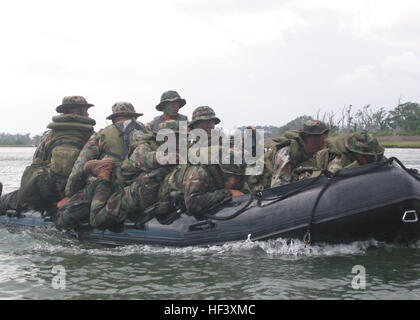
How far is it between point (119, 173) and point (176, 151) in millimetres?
1126

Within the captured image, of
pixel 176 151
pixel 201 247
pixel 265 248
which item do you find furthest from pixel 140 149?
pixel 265 248

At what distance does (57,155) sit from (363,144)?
5.37 m

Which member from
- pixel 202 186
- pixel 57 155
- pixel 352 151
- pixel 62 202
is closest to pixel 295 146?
pixel 352 151

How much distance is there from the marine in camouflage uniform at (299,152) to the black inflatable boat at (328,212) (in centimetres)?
52

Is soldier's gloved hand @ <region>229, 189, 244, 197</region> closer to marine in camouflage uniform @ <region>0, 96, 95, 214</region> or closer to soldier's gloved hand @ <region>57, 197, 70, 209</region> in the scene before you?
soldier's gloved hand @ <region>57, 197, 70, 209</region>

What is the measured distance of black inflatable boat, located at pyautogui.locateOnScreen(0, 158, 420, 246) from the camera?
23.1 feet

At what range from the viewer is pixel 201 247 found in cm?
803

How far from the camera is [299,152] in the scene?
8.23 m

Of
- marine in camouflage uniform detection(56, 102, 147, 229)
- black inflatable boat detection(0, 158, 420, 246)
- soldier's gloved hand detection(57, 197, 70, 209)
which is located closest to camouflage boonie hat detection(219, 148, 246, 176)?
black inflatable boat detection(0, 158, 420, 246)

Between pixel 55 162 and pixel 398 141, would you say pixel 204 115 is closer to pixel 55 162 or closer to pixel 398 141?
pixel 55 162

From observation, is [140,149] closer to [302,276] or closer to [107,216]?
[107,216]

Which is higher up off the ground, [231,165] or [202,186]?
[231,165]

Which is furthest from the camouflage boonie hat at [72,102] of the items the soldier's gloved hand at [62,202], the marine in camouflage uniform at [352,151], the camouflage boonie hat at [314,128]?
the marine in camouflage uniform at [352,151]

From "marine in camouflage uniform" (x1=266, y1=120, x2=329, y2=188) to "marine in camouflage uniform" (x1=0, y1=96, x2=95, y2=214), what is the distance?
3.84 m
